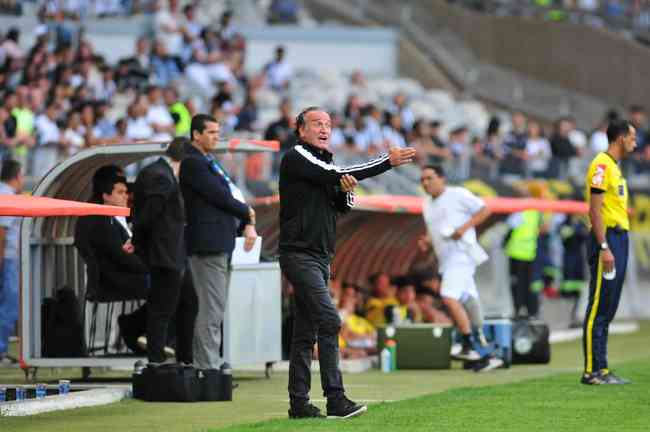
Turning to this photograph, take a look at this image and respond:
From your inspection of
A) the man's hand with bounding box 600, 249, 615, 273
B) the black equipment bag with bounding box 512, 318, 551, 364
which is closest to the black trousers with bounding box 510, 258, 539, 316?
the black equipment bag with bounding box 512, 318, 551, 364

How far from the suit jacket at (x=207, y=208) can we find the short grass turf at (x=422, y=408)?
1.38 metres

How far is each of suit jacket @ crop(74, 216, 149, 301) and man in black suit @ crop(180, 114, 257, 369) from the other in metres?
1.23

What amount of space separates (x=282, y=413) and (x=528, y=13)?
2865 centimetres

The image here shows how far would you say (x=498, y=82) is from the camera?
137ft

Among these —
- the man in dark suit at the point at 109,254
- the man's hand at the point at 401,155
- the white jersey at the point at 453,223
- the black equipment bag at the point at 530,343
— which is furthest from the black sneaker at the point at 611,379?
the man's hand at the point at 401,155

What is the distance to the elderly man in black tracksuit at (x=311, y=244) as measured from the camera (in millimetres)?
13328

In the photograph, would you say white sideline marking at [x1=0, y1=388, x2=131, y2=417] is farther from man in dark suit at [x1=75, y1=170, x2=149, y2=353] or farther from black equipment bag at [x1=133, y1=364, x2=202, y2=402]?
man in dark suit at [x1=75, y1=170, x2=149, y2=353]

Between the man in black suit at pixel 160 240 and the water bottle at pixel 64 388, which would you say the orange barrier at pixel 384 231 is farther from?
the water bottle at pixel 64 388

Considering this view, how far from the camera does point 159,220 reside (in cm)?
1582

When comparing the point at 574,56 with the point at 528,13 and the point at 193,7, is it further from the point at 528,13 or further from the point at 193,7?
the point at 193,7

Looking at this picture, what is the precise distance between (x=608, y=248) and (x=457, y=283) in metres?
3.79

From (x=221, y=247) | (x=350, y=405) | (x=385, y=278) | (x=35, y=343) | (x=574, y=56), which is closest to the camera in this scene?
(x=350, y=405)

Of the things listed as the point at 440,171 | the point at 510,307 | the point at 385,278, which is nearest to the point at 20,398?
the point at 440,171

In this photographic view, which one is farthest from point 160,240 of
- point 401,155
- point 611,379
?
point 611,379
